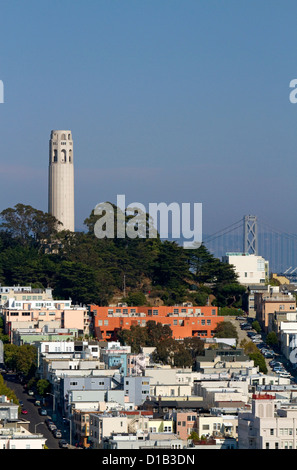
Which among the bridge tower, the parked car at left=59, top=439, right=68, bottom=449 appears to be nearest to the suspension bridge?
the bridge tower

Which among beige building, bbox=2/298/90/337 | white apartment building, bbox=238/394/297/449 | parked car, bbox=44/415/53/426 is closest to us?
white apartment building, bbox=238/394/297/449

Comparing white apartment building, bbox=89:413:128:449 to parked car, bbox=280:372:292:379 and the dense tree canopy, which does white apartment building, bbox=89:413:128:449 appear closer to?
parked car, bbox=280:372:292:379

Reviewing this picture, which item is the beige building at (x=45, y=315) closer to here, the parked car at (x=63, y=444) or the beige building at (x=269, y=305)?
the beige building at (x=269, y=305)

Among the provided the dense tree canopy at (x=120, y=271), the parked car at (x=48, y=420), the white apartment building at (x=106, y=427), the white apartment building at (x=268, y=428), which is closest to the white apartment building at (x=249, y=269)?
the dense tree canopy at (x=120, y=271)

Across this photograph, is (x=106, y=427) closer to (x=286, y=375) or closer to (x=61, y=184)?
(x=286, y=375)

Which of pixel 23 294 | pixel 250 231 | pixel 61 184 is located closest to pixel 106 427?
pixel 23 294

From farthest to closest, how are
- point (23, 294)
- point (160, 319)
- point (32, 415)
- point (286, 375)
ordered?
point (23, 294) < point (160, 319) < point (286, 375) < point (32, 415)

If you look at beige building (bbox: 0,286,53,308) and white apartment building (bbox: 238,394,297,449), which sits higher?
beige building (bbox: 0,286,53,308)
